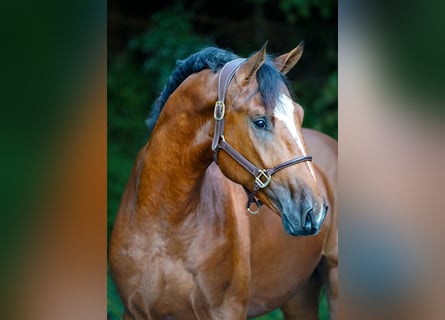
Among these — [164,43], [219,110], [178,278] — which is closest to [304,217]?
[219,110]

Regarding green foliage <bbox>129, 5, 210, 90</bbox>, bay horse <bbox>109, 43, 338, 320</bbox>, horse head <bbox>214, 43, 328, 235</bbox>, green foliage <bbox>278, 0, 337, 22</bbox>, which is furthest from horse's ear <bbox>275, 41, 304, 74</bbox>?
green foliage <bbox>278, 0, 337, 22</bbox>

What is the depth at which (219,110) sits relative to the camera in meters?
2.31

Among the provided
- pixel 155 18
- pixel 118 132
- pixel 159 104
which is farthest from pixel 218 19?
pixel 159 104

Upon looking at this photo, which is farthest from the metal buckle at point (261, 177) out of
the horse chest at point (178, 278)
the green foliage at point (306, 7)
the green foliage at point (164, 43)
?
the green foliage at point (306, 7)

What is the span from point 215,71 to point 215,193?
488 millimetres

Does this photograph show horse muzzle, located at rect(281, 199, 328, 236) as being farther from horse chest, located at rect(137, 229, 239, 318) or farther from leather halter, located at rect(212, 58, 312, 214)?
horse chest, located at rect(137, 229, 239, 318)

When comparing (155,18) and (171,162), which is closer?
(171,162)

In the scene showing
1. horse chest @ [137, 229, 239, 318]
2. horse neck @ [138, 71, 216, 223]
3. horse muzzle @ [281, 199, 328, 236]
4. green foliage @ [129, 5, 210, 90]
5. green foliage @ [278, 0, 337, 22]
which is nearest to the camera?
horse muzzle @ [281, 199, 328, 236]

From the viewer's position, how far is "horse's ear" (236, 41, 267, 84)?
2.23m
